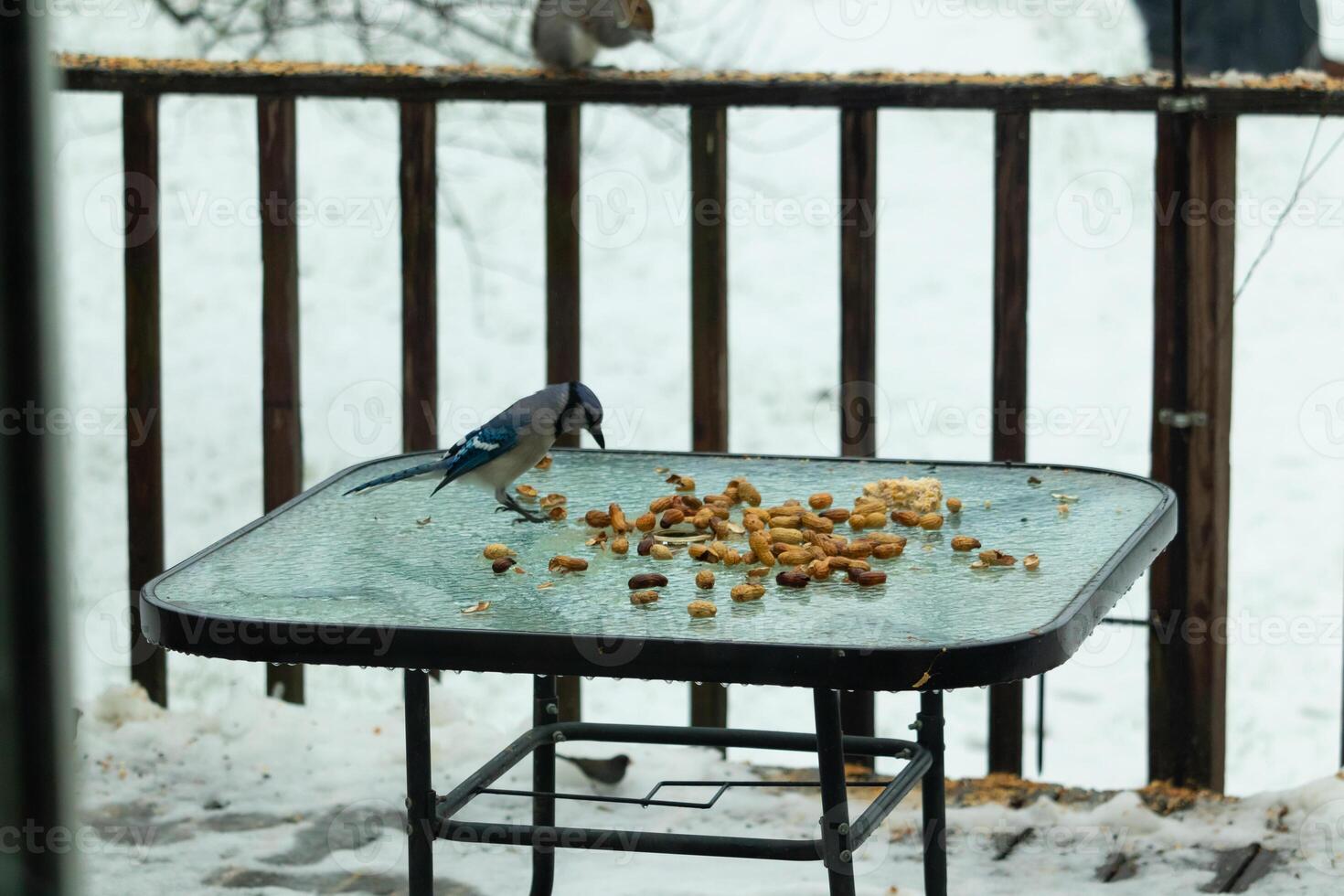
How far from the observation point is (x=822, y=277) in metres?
7.80

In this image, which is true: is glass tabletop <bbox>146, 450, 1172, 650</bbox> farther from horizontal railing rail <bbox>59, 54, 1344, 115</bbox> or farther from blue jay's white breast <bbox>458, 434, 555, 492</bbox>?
horizontal railing rail <bbox>59, 54, 1344, 115</bbox>

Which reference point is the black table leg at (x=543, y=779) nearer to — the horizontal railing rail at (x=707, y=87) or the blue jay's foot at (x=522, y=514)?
the blue jay's foot at (x=522, y=514)

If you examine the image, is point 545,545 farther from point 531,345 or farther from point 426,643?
point 531,345

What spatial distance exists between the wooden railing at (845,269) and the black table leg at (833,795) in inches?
51.5

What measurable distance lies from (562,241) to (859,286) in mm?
589

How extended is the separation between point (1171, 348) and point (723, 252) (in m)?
0.87

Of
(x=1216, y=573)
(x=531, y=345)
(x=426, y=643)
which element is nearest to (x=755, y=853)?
(x=426, y=643)

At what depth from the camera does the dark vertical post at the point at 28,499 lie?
44cm

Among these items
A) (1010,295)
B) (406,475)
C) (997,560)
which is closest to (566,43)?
(1010,295)

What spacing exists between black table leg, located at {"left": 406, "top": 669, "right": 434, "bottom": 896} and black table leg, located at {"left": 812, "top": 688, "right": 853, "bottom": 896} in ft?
1.75

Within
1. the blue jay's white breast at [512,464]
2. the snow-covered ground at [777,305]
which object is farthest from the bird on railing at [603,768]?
the snow-covered ground at [777,305]

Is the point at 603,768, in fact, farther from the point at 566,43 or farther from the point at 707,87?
the point at 566,43

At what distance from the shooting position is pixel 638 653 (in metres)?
1.64

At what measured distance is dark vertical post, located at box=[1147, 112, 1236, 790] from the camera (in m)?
3.15
